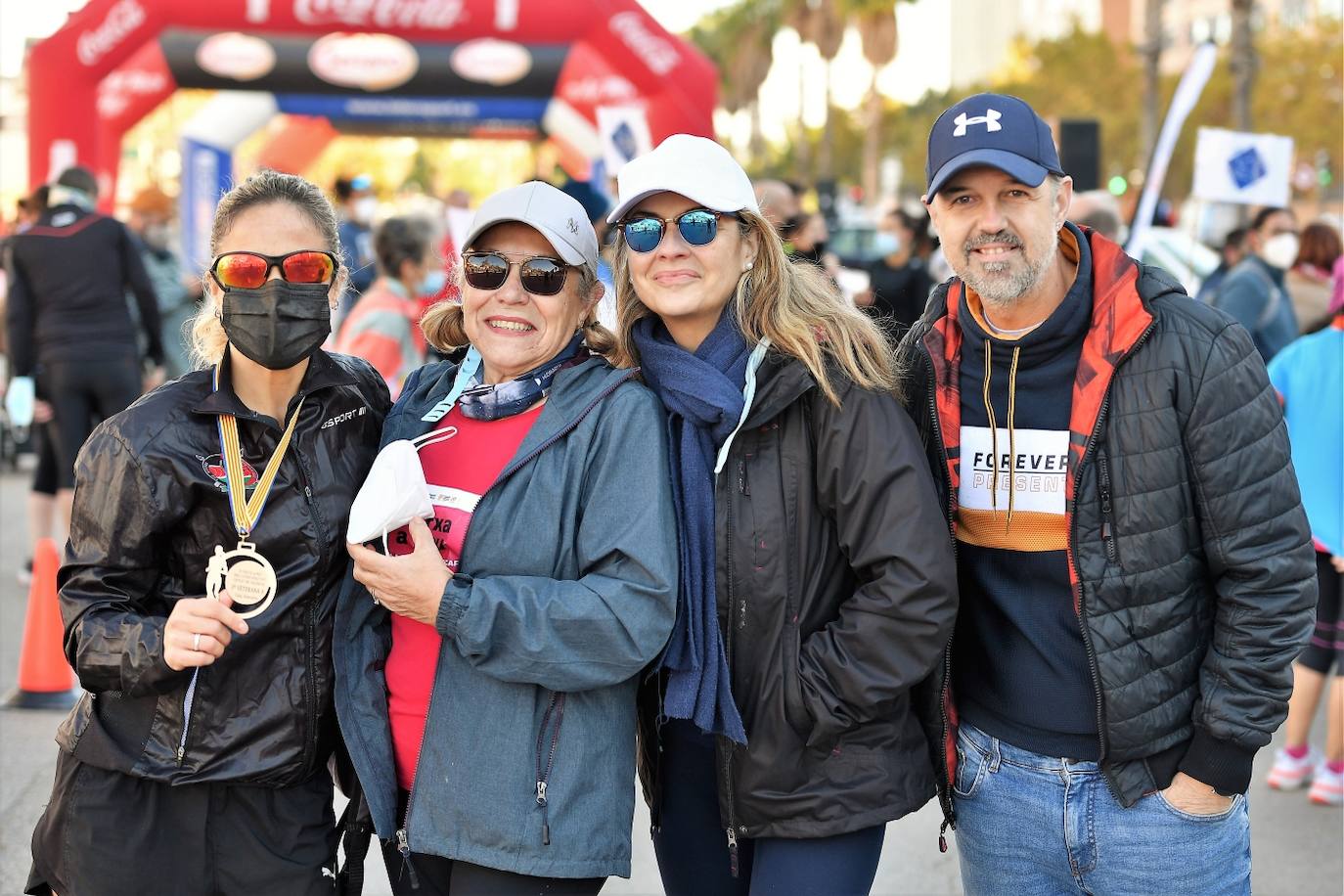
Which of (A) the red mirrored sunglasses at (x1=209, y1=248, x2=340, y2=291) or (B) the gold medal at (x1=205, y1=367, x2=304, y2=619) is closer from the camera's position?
(B) the gold medal at (x1=205, y1=367, x2=304, y2=619)

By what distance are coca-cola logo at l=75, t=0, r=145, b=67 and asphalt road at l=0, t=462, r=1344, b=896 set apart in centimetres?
895

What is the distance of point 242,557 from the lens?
255 cm

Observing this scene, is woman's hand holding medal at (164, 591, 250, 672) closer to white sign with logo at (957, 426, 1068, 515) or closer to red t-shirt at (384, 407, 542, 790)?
red t-shirt at (384, 407, 542, 790)

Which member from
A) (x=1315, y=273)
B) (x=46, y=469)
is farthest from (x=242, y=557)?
(x=1315, y=273)

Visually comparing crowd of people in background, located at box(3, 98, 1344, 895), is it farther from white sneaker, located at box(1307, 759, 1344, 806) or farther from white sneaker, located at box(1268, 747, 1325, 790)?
white sneaker, located at box(1268, 747, 1325, 790)

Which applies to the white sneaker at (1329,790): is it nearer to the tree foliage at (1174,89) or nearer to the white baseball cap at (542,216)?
the white baseball cap at (542,216)

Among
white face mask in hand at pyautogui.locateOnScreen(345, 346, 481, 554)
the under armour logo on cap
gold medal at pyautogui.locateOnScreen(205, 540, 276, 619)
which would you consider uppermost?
the under armour logo on cap

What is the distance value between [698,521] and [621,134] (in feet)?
27.2

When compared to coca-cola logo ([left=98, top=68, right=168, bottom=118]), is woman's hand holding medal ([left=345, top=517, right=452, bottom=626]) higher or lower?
lower

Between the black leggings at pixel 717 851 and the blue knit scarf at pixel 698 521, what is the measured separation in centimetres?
18

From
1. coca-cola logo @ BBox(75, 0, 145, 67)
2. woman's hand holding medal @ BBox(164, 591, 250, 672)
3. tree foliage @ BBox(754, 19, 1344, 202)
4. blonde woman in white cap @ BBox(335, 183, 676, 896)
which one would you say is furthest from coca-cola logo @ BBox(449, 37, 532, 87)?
woman's hand holding medal @ BBox(164, 591, 250, 672)

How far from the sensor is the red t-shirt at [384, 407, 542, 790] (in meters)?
2.66

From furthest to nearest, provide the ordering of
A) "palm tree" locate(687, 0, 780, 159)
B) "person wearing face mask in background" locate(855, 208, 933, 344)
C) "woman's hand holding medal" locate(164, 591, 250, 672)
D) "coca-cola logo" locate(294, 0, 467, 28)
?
1. "palm tree" locate(687, 0, 780, 159)
2. "coca-cola logo" locate(294, 0, 467, 28)
3. "person wearing face mask in background" locate(855, 208, 933, 344)
4. "woman's hand holding medal" locate(164, 591, 250, 672)

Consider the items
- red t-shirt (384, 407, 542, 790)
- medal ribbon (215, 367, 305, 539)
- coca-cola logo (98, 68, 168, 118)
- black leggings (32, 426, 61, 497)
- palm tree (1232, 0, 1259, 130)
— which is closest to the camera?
Answer: medal ribbon (215, 367, 305, 539)
